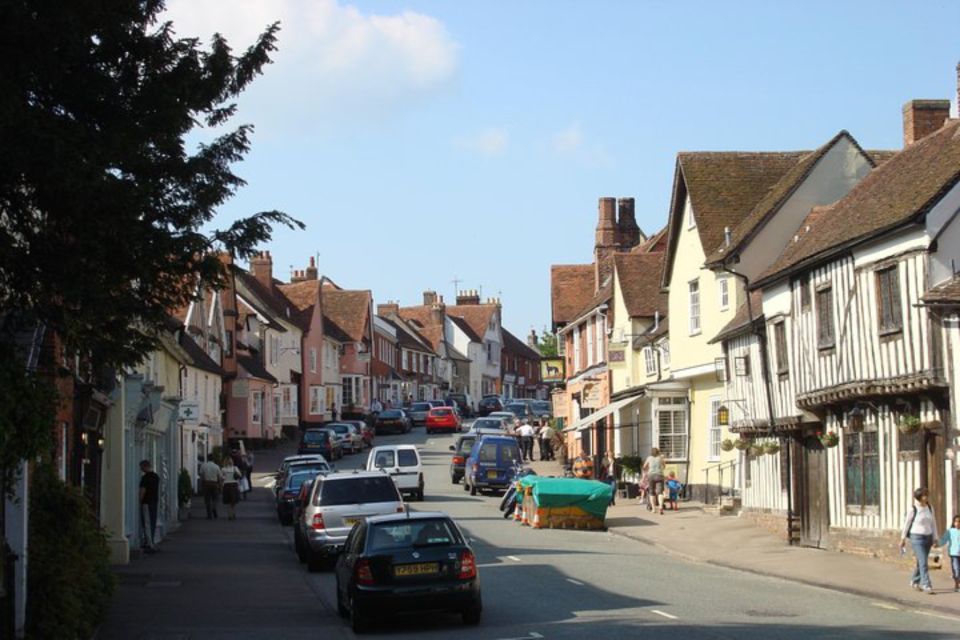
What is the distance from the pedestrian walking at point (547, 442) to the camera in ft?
199

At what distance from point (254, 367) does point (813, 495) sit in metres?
42.2

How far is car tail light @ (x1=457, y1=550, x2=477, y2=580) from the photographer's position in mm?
17922

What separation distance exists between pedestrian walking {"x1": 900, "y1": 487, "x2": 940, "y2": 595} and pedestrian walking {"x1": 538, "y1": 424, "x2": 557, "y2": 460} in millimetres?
39569

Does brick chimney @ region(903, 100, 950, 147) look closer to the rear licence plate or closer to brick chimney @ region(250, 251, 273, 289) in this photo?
the rear licence plate

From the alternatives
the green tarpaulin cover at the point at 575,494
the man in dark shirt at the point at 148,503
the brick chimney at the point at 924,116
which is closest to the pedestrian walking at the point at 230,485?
the man in dark shirt at the point at 148,503

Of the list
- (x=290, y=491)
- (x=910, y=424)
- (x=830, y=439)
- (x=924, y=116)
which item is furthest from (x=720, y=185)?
(x=910, y=424)

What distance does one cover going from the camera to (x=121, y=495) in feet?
91.3

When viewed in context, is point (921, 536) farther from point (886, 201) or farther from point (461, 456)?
point (461, 456)

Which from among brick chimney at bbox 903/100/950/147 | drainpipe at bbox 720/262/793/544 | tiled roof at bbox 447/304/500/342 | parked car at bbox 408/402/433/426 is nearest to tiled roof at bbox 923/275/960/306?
drainpipe at bbox 720/262/793/544

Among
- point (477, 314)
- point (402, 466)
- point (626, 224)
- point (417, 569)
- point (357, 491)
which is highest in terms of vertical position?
point (477, 314)

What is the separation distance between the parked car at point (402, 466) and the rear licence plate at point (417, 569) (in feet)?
77.8

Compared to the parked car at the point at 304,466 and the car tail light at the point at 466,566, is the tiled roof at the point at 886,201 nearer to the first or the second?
the car tail light at the point at 466,566

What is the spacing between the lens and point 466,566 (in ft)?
59.0

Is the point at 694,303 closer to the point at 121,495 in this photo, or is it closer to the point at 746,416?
the point at 746,416
